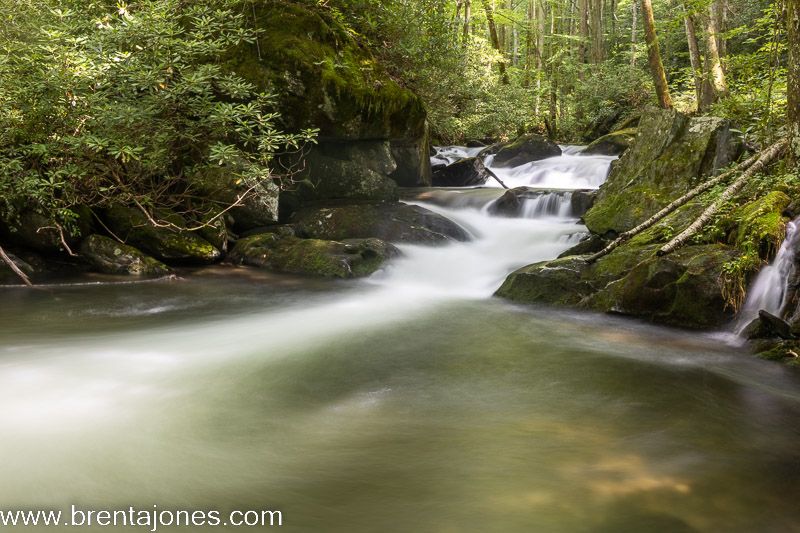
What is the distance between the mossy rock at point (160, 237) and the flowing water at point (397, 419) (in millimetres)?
2362

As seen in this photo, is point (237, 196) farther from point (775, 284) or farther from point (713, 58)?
point (713, 58)

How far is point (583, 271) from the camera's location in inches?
297

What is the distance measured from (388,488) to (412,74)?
12.2 meters

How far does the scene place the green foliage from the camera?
7.79 meters

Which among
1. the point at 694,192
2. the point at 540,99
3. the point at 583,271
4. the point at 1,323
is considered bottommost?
the point at 1,323

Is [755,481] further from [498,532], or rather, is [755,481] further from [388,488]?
[388,488]

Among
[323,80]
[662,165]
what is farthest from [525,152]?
[662,165]

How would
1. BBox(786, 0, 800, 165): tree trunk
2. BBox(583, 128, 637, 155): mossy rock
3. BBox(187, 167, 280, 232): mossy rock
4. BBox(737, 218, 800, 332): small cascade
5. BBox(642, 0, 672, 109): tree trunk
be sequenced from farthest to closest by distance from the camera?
1. BBox(583, 128, 637, 155): mossy rock
2. BBox(642, 0, 672, 109): tree trunk
3. BBox(187, 167, 280, 232): mossy rock
4. BBox(786, 0, 800, 165): tree trunk
5. BBox(737, 218, 800, 332): small cascade

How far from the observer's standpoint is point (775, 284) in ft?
18.5

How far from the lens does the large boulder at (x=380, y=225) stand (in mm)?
10766

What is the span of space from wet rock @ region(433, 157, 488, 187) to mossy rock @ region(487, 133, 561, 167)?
2480mm

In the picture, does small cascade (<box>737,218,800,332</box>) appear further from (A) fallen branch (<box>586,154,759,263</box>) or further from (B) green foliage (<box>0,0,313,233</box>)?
(B) green foliage (<box>0,0,313,233</box>)

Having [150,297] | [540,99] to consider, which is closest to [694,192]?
[150,297]

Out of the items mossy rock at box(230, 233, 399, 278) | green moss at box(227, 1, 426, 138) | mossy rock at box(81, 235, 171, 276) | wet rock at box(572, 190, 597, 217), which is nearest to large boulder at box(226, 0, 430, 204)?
green moss at box(227, 1, 426, 138)
